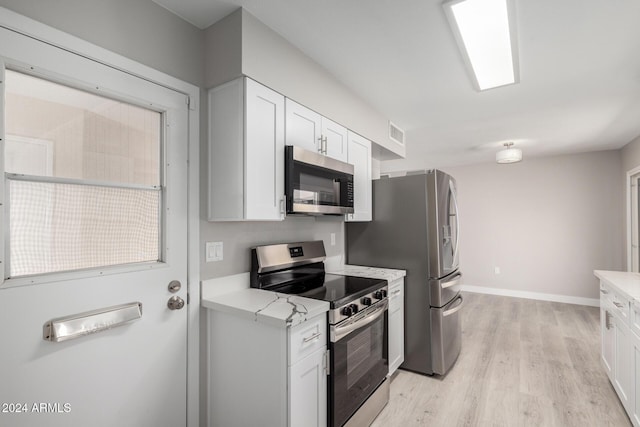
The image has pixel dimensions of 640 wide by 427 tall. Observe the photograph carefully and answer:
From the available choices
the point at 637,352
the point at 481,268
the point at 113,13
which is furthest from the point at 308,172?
the point at 481,268

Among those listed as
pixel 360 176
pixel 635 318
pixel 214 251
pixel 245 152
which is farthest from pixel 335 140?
pixel 635 318

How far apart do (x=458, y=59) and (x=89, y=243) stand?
7.74ft

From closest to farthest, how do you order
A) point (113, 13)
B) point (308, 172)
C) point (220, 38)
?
point (113, 13)
point (220, 38)
point (308, 172)

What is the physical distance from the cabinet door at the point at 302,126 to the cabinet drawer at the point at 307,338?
1063mm

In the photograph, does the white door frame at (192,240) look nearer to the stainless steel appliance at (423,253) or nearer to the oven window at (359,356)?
the oven window at (359,356)

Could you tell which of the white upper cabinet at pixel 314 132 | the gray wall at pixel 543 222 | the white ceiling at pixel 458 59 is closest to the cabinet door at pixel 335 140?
the white upper cabinet at pixel 314 132

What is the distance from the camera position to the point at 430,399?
2.37 metres

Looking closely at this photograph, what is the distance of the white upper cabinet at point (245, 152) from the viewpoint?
1646 mm

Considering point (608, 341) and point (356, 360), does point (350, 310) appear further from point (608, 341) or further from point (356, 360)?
point (608, 341)

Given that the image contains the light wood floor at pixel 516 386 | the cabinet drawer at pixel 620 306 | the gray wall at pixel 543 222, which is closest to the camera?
the cabinet drawer at pixel 620 306

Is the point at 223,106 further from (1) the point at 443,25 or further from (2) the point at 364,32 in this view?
(1) the point at 443,25

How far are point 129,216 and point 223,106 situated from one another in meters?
0.76

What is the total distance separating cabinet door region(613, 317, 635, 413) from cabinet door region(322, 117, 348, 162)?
224cm

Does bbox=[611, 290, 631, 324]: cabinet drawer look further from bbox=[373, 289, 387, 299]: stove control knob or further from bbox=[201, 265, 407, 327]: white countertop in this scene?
bbox=[201, 265, 407, 327]: white countertop
